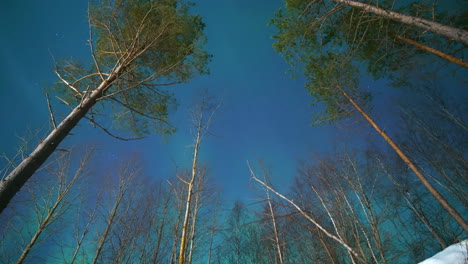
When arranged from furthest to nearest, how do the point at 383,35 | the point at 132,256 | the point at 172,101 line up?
the point at 132,256 → the point at 383,35 → the point at 172,101

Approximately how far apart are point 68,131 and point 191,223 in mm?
6764

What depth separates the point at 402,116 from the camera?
1006 cm

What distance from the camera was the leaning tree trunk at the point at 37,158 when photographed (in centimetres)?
188

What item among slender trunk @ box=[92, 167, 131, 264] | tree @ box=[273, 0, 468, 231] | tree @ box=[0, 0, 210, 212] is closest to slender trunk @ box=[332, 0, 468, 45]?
tree @ box=[273, 0, 468, 231]

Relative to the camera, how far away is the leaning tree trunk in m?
1.88

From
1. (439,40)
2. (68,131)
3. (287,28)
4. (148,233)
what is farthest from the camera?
(148,233)

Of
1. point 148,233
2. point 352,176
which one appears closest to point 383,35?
point 352,176

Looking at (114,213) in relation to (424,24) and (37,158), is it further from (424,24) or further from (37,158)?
(424,24)

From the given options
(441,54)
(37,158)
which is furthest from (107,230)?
(441,54)

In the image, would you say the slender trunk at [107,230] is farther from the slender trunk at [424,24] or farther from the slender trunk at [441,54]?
the slender trunk at [441,54]

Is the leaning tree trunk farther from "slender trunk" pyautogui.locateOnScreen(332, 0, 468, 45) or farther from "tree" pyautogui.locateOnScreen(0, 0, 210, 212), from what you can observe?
"slender trunk" pyautogui.locateOnScreen(332, 0, 468, 45)

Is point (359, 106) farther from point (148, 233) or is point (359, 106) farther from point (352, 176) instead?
point (148, 233)

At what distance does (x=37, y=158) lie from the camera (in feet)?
7.34

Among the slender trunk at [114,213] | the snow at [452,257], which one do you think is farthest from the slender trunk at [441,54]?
the slender trunk at [114,213]
